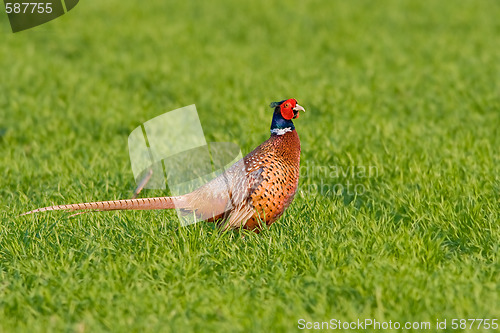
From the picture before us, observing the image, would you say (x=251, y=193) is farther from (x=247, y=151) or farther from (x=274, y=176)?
(x=247, y=151)

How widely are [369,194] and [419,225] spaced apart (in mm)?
875

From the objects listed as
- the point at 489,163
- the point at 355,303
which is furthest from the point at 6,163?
the point at 489,163

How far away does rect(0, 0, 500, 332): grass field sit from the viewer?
3709 mm

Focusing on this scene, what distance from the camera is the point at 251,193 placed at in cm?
423

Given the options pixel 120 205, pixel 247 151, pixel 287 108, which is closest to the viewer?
pixel 120 205

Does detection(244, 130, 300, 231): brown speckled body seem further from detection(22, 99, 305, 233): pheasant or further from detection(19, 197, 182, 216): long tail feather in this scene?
detection(19, 197, 182, 216): long tail feather

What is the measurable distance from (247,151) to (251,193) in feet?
7.86

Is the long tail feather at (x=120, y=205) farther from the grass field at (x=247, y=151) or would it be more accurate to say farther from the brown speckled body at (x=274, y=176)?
the brown speckled body at (x=274, y=176)

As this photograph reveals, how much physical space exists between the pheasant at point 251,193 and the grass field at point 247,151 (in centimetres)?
17

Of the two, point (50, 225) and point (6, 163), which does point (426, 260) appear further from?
point (6, 163)

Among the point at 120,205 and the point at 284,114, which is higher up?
the point at 284,114

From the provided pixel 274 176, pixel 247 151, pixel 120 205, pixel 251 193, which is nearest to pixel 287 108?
pixel 274 176

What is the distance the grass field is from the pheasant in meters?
0.17

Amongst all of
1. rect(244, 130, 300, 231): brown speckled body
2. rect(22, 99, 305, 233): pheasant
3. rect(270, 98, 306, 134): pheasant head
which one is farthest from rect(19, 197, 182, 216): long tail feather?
rect(270, 98, 306, 134): pheasant head
